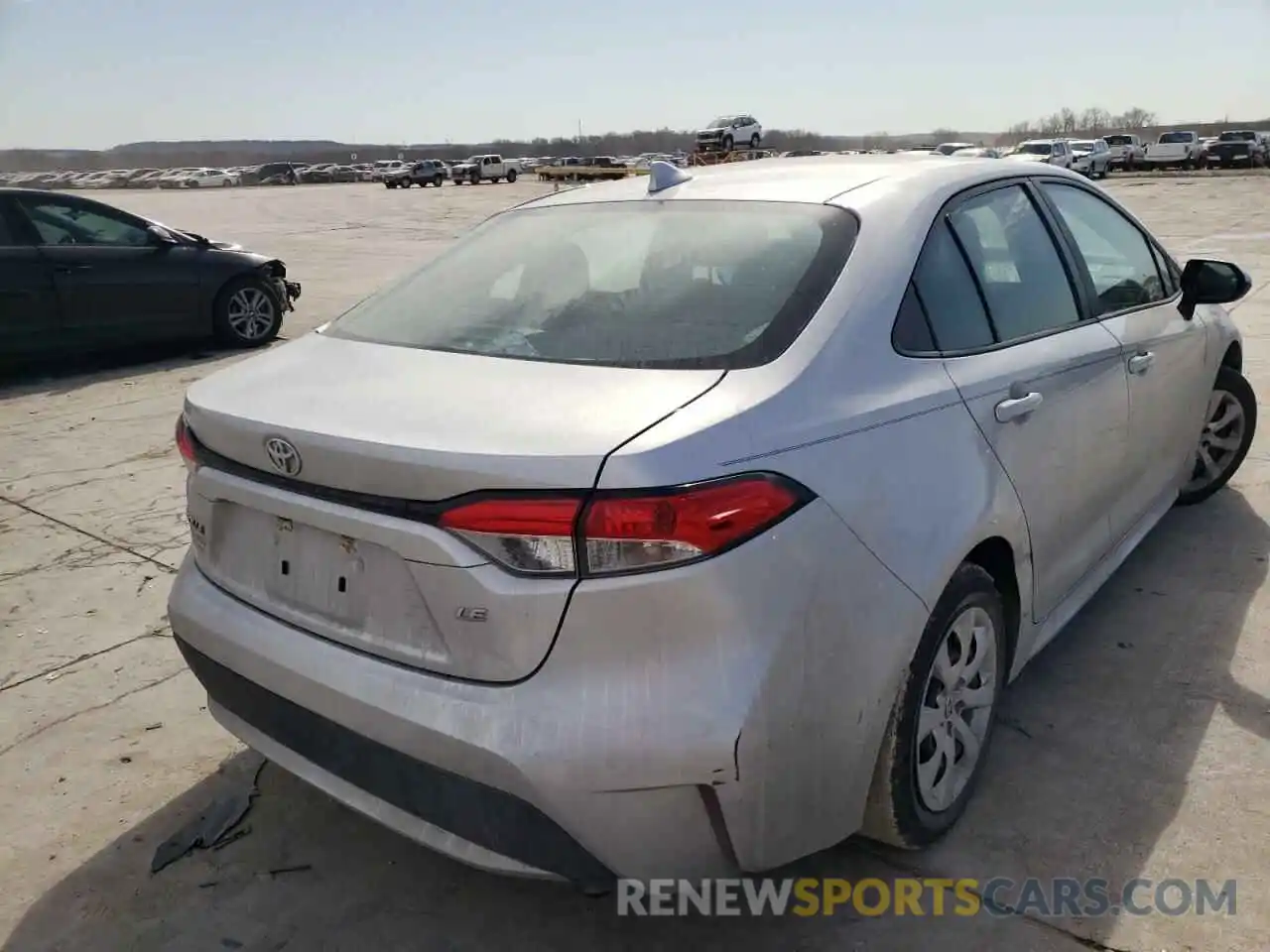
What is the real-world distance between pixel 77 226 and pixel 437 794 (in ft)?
27.5

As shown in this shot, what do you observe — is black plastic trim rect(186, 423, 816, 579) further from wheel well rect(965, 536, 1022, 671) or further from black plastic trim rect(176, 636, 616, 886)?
wheel well rect(965, 536, 1022, 671)

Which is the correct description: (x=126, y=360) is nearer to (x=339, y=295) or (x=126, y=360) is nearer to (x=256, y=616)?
(x=339, y=295)

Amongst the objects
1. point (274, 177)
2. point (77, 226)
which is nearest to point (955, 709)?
point (77, 226)

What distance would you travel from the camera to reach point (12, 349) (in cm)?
816

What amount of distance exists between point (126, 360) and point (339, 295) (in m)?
4.04

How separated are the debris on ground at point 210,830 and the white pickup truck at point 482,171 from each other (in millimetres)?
58902

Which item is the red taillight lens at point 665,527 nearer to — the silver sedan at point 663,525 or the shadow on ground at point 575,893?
the silver sedan at point 663,525

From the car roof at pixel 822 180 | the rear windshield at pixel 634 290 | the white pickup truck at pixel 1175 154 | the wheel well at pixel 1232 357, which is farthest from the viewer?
the white pickup truck at pixel 1175 154

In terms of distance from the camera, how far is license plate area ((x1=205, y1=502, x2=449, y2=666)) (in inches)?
77.4

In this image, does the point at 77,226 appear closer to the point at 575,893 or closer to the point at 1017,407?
the point at 575,893

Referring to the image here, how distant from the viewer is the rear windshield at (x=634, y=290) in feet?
7.38


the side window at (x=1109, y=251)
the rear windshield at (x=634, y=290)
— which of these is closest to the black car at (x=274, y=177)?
the side window at (x=1109, y=251)

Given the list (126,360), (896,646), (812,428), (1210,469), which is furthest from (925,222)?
(126,360)

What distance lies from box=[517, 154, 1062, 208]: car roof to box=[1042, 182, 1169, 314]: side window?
316mm
